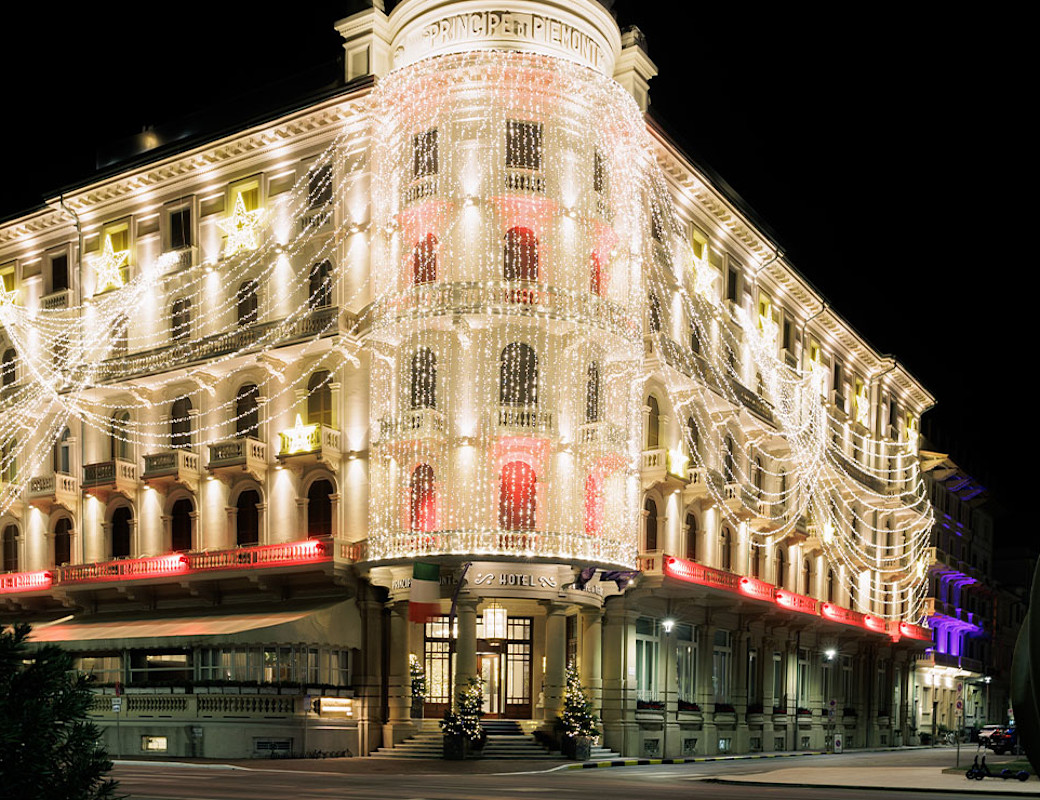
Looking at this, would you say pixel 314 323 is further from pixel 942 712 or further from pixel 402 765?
pixel 942 712

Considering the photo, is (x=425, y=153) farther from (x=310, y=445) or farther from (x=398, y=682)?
(x=398, y=682)

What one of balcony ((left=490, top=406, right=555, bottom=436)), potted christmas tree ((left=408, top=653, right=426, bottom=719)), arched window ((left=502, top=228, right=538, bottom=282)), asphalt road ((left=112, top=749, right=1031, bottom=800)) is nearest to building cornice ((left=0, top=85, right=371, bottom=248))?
arched window ((left=502, top=228, right=538, bottom=282))

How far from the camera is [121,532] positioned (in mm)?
43625

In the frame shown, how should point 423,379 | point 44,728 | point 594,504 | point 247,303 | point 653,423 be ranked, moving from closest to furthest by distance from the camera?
point 44,728 → point 423,379 → point 594,504 → point 247,303 → point 653,423

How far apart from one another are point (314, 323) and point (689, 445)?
13.7 meters

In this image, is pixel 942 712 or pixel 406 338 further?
pixel 942 712

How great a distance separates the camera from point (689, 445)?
44.0 metres

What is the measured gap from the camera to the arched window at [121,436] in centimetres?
4353

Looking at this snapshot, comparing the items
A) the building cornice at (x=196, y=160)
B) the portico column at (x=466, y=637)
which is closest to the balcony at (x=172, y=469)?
the building cornice at (x=196, y=160)

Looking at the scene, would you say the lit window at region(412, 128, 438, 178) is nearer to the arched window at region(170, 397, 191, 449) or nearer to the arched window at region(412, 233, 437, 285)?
the arched window at region(412, 233, 437, 285)

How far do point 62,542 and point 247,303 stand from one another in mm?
11727

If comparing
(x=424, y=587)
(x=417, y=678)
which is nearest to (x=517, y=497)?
(x=424, y=587)

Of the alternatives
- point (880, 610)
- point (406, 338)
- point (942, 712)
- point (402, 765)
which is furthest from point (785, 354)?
point (942, 712)

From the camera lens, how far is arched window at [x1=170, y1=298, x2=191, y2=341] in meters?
43.0
